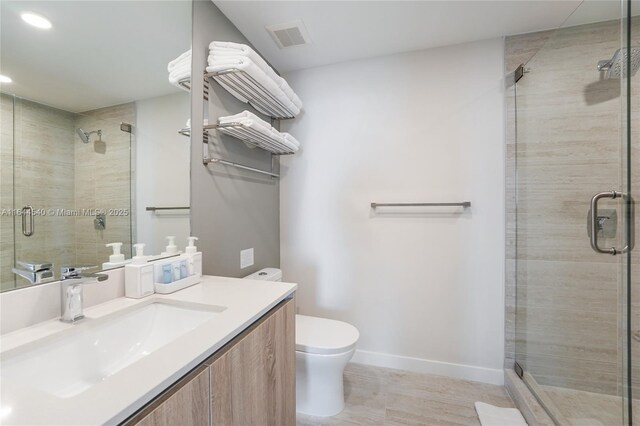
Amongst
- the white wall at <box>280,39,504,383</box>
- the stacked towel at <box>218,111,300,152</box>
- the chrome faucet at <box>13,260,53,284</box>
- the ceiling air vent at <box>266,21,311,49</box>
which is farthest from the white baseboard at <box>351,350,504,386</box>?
the ceiling air vent at <box>266,21,311,49</box>

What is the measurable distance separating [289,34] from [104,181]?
4.58ft

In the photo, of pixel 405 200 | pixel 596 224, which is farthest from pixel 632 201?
pixel 405 200

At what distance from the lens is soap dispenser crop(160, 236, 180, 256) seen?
123 cm

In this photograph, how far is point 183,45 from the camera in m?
1.28

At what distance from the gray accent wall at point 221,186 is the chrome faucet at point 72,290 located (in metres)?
0.53

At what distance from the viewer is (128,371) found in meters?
0.55

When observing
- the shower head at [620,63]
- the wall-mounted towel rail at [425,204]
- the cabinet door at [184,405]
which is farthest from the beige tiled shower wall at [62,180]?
the shower head at [620,63]

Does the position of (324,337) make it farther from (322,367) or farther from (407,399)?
(407,399)

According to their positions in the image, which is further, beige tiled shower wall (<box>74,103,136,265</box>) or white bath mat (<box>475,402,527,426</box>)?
white bath mat (<box>475,402,527,426</box>)

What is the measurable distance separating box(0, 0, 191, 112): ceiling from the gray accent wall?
15 cm

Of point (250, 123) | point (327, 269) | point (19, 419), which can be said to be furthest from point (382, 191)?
point (19, 419)

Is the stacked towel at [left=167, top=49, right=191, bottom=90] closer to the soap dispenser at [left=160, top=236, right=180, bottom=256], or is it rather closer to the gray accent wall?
the gray accent wall

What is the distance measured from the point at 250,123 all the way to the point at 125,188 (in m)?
0.65

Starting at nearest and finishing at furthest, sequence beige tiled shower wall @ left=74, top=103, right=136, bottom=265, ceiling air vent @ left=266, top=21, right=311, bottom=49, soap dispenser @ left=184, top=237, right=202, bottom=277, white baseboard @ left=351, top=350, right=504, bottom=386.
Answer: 1. beige tiled shower wall @ left=74, top=103, right=136, bottom=265
2. soap dispenser @ left=184, top=237, right=202, bottom=277
3. ceiling air vent @ left=266, top=21, right=311, bottom=49
4. white baseboard @ left=351, top=350, right=504, bottom=386
